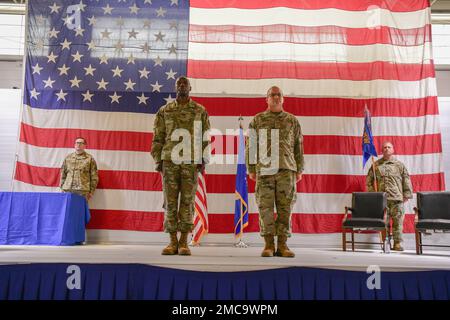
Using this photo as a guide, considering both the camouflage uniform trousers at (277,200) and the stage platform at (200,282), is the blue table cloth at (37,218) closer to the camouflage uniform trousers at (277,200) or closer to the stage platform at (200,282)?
the stage platform at (200,282)

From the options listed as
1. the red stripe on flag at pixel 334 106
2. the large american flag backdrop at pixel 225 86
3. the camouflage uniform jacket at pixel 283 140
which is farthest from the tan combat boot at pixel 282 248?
the red stripe on flag at pixel 334 106

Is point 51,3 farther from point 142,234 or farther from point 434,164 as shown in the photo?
point 434,164

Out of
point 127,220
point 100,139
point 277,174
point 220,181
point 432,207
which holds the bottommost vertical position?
point 127,220

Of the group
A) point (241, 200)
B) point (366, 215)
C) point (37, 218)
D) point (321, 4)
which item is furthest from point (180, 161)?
point (321, 4)

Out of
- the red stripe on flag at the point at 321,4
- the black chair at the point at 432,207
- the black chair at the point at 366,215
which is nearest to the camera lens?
the black chair at the point at 432,207

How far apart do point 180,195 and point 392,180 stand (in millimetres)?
3590

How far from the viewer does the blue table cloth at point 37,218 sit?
543cm

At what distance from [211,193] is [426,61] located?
3.81 meters

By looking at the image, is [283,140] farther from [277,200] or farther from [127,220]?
[127,220]

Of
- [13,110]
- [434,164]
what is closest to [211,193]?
[434,164]

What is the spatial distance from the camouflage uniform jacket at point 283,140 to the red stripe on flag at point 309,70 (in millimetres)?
2743

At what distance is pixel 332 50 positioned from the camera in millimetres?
6508

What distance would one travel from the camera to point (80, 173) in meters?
6.02

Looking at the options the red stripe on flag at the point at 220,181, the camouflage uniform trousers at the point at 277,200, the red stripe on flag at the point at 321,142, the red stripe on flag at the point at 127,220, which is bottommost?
the red stripe on flag at the point at 127,220
